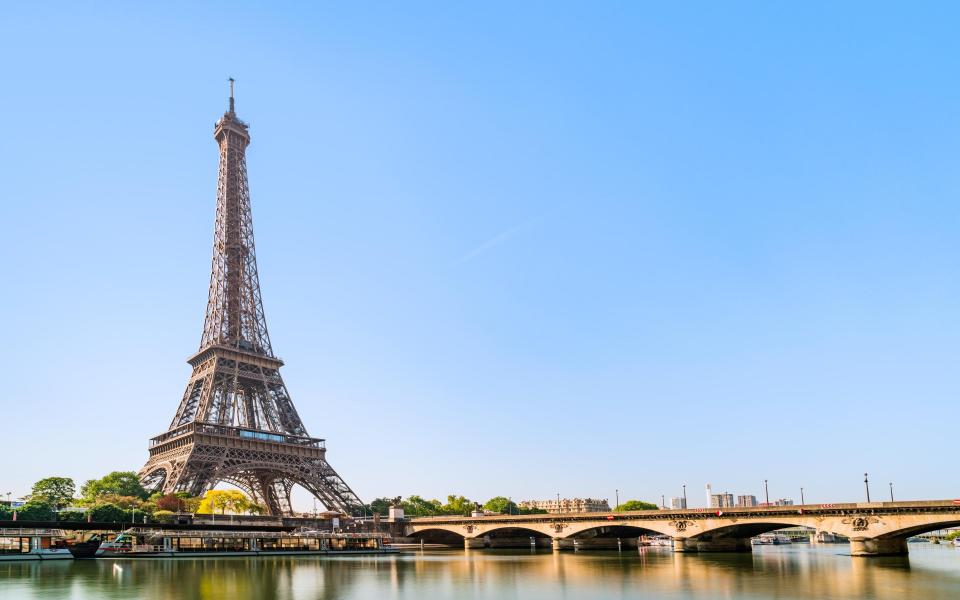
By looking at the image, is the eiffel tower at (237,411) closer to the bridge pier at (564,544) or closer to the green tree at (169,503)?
the green tree at (169,503)

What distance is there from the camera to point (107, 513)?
8125 centimetres

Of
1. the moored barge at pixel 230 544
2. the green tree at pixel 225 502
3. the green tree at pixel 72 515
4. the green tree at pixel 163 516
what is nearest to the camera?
the moored barge at pixel 230 544

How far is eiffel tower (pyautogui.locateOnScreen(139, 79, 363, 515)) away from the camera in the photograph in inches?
3841

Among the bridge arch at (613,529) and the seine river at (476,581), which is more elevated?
the seine river at (476,581)

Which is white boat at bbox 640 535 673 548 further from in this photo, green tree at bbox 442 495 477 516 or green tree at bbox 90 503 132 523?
green tree at bbox 90 503 132 523

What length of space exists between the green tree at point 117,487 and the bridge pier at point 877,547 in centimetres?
8494

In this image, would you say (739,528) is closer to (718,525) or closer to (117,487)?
(718,525)

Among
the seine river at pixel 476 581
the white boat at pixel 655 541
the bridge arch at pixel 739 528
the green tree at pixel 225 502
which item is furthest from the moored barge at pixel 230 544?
the white boat at pixel 655 541

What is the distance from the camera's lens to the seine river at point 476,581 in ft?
118

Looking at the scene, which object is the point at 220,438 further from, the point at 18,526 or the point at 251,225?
the point at 251,225

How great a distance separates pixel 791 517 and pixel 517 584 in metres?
40.5

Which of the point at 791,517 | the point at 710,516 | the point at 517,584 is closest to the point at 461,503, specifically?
the point at 710,516

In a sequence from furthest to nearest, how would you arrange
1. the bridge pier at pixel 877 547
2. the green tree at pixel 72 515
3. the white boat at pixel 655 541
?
the white boat at pixel 655 541
the green tree at pixel 72 515
the bridge pier at pixel 877 547

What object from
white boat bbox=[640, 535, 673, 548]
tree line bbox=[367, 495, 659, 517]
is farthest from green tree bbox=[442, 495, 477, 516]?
white boat bbox=[640, 535, 673, 548]
